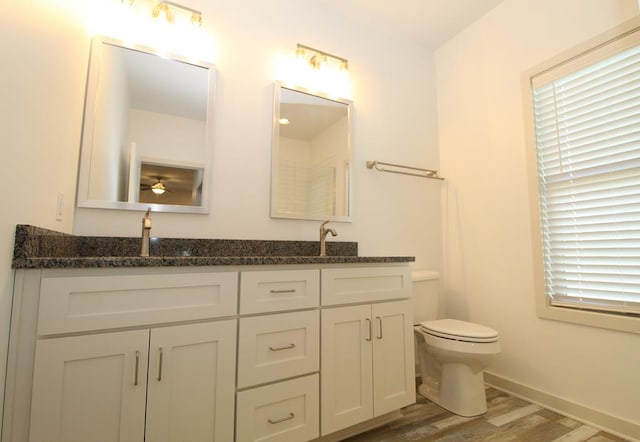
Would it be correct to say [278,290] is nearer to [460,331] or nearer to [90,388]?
[90,388]

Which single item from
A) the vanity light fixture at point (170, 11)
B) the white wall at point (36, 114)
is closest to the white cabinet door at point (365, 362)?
the white wall at point (36, 114)

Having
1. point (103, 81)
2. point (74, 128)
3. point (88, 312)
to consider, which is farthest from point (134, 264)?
point (103, 81)

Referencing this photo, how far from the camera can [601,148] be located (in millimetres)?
1621

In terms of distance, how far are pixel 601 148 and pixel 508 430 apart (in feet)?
5.02

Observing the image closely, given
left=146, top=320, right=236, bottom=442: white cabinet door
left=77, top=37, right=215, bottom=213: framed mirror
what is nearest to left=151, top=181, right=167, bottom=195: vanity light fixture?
left=77, top=37, right=215, bottom=213: framed mirror

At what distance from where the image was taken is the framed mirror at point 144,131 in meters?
1.46

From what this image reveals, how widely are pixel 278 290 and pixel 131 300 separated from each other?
517 millimetres

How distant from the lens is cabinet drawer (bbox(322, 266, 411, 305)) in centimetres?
140

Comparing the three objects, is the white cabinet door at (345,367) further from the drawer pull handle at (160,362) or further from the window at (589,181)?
the window at (589,181)

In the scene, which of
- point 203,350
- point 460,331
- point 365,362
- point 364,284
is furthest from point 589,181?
point 203,350

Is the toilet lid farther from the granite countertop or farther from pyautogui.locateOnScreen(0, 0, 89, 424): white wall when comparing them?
pyautogui.locateOnScreen(0, 0, 89, 424): white wall

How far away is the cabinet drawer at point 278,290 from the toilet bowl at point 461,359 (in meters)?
0.84

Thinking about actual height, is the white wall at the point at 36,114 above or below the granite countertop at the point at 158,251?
above

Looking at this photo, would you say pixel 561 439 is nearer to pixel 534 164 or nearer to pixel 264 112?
pixel 534 164
